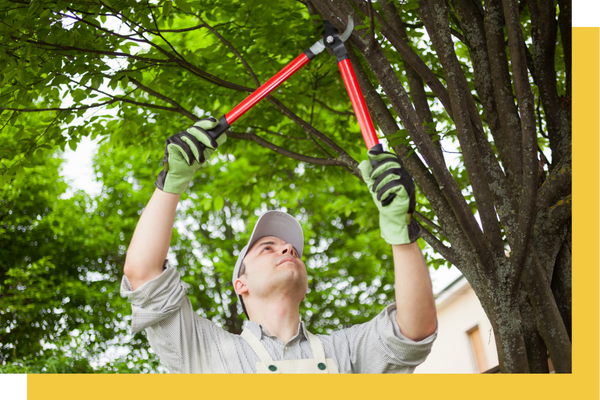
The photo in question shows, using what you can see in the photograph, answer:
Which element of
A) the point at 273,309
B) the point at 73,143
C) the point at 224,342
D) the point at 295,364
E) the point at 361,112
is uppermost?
the point at 73,143

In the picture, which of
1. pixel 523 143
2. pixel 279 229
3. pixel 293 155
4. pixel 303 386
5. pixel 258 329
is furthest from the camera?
pixel 293 155

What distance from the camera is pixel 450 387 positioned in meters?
1.42

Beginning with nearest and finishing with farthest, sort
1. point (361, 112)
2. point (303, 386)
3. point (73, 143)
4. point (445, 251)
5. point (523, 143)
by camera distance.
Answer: point (303, 386)
point (361, 112)
point (523, 143)
point (445, 251)
point (73, 143)

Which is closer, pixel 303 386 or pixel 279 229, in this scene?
pixel 303 386

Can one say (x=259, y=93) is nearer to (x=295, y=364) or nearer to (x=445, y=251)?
(x=295, y=364)

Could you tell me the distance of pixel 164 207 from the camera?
6.62 feet

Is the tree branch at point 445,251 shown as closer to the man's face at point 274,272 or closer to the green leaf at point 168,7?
the man's face at point 274,272

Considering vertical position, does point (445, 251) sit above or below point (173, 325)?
above

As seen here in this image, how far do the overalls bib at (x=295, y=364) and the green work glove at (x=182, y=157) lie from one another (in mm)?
719

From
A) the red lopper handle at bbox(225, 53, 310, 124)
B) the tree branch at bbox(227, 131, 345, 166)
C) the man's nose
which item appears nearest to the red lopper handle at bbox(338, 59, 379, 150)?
the red lopper handle at bbox(225, 53, 310, 124)

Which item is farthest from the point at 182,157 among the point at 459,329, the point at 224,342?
the point at 459,329

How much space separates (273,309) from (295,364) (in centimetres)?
32

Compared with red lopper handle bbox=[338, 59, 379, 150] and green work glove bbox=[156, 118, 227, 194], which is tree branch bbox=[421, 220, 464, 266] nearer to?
red lopper handle bbox=[338, 59, 379, 150]

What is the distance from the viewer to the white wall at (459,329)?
11922mm
